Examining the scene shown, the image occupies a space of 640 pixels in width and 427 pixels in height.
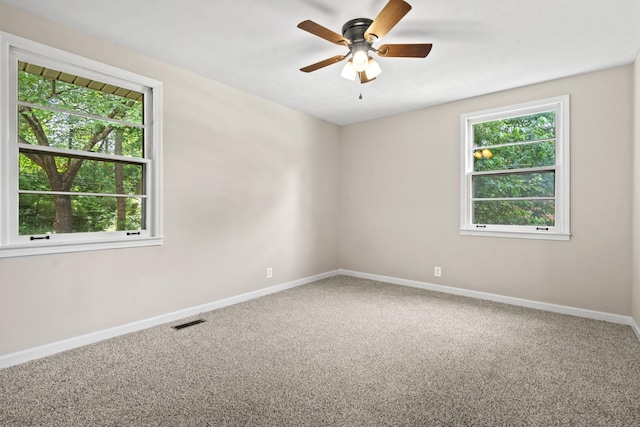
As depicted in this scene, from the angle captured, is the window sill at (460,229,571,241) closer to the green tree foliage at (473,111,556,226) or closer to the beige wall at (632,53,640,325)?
the green tree foliage at (473,111,556,226)

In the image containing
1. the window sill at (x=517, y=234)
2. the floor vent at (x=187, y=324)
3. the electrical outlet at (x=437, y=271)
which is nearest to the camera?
the floor vent at (x=187, y=324)

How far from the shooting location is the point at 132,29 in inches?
103

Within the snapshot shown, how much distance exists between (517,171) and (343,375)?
3120 millimetres

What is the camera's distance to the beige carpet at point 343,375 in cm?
178

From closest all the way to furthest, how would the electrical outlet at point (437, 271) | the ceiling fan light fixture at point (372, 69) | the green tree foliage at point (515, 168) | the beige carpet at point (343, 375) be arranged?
the beige carpet at point (343, 375) → the ceiling fan light fixture at point (372, 69) → the green tree foliage at point (515, 168) → the electrical outlet at point (437, 271)

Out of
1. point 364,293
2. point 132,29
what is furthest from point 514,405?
point 132,29

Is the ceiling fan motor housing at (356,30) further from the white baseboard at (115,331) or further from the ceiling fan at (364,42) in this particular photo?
the white baseboard at (115,331)

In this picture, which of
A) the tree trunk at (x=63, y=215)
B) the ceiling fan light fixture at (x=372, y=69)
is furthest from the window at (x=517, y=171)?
the tree trunk at (x=63, y=215)

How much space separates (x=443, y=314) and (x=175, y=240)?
2.87m

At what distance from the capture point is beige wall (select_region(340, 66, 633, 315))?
3219 mm

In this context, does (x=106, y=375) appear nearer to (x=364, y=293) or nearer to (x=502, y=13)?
(x=364, y=293)

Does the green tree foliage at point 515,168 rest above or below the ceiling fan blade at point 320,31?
below

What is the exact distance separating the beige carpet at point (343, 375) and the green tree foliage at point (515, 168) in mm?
A: 1169

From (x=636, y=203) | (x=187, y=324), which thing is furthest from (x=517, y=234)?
(x=187, y=324)
